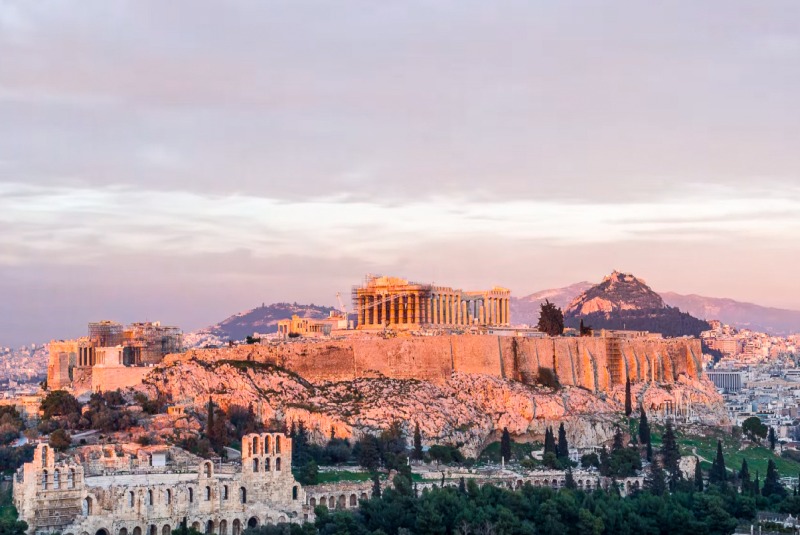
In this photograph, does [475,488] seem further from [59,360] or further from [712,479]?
[59,360]

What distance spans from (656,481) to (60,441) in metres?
28.6

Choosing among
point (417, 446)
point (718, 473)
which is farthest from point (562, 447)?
point (417, 446)

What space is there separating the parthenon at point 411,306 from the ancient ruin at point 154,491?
128ft

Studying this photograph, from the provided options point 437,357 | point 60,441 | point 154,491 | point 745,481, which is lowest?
point 745,481

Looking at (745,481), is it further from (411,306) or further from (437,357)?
(411,306)

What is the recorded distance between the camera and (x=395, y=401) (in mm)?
89562

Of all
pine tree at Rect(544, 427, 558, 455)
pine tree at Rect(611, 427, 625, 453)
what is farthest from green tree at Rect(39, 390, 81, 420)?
pine tree at Rect(611, 427, 625, 453)

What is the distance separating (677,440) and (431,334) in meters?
16.3

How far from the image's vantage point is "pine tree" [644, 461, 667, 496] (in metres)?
77.9

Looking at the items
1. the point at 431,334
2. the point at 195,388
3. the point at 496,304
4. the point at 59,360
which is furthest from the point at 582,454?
the point at 59,360

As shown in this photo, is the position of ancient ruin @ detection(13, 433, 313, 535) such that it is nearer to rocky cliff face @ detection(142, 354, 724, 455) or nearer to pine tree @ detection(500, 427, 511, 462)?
rocky cliff face @ detection(142, 354, 724, 455)

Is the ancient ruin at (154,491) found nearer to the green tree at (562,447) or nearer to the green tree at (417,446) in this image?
the green tree at (417,446)

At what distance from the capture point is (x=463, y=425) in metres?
89.3

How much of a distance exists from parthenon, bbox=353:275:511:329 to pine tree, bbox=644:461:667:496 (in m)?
Answer: 27.4
